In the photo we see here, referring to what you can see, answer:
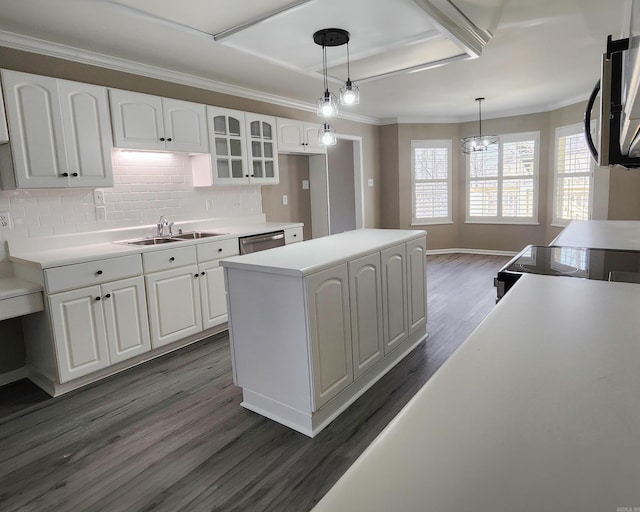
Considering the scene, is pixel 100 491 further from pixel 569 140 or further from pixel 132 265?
pixel 569 140

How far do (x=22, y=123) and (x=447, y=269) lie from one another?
17.2ft

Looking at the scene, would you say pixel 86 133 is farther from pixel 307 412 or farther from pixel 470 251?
pixel 470 251

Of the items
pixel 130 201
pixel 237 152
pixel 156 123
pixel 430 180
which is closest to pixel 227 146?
pixel 237 152

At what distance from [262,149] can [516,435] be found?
4.16 metres


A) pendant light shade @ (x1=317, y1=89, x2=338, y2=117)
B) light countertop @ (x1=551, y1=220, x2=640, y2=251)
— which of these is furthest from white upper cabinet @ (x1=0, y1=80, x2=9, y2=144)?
light countertop @ (x1=551, y1=220, x2=640, y2=251)

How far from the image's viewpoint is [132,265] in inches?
117

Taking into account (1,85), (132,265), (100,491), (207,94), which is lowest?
(100,491)

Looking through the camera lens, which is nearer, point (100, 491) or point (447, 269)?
point (100, 491)

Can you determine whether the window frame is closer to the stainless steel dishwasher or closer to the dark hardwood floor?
the dark hardwood floor

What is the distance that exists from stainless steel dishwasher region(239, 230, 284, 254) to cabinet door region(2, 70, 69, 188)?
1.50m

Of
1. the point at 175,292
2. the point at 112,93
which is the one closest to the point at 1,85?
the point at 112,93

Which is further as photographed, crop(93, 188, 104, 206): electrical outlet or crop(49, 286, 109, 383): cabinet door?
crop(93, 188, 104, 206): electrical outlet

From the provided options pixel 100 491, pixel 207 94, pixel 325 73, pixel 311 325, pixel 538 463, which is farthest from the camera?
pixel 207 94

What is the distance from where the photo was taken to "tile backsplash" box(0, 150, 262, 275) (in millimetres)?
2947
